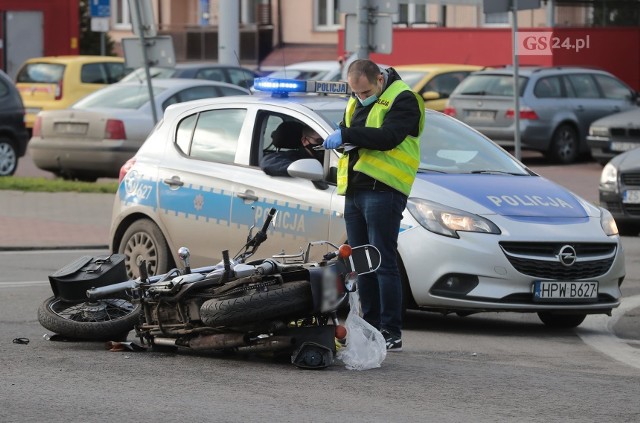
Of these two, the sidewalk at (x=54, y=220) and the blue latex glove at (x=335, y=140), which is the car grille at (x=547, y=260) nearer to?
the blue latex glove at (x=335, y=140)

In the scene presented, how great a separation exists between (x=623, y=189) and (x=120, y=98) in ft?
27.1

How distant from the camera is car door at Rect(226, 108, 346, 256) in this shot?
9945 millimetres

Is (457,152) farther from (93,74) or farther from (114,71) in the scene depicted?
(114,71)

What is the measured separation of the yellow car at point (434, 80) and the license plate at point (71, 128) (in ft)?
27.2

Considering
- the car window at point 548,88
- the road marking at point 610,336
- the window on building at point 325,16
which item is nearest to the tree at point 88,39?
the window on building at point 325,16

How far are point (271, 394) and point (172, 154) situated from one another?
4.26 metres

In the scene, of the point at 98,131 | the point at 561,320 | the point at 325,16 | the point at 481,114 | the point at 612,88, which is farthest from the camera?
the point at 325,16

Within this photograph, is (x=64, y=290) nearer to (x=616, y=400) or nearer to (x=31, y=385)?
(x=31, y=385)

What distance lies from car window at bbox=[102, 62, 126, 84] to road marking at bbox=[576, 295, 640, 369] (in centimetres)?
2017

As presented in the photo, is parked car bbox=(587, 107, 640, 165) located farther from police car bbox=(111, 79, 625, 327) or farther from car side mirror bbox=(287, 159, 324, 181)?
car side mirror bbox=(287, 159, 324, 181)

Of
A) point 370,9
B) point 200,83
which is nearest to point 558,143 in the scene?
point 200,83

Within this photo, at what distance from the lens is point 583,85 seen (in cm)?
2653

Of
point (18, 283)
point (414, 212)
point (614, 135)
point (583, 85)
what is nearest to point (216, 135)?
point (414, 212)

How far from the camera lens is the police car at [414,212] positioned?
9.58 m
